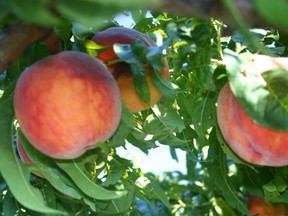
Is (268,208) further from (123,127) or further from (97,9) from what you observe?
(97,9)

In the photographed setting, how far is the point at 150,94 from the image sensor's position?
129 cm

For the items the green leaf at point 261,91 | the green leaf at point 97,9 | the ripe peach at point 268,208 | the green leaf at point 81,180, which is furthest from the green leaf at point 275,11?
the ripe peach at point 268,208

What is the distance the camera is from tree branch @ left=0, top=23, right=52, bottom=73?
38.4 inches

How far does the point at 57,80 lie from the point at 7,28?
0.14 m

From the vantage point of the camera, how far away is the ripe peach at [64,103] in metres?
1.05

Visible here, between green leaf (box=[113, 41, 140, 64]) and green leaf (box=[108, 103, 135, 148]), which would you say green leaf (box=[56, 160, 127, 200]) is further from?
green leaf (box=[113, 41, 140, 64])

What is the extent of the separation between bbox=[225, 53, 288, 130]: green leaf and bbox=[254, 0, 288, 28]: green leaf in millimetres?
337

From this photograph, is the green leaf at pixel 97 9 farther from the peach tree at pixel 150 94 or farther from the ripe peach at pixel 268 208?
the ripe peach at pixel 268 208

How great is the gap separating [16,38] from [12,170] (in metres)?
0.29

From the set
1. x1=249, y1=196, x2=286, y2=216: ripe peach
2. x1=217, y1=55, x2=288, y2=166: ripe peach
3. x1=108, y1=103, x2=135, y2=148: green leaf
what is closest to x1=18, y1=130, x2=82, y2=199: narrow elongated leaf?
x1=108, y1=103, x2=135, y2=148: green leaf

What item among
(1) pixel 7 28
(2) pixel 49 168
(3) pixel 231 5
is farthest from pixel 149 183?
(3) pixel 231 5

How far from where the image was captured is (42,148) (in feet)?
3.58

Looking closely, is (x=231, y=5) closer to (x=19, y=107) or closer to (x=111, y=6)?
(x=111, y=6)

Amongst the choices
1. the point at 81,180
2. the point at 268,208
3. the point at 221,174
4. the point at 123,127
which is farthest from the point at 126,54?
the point at 268,208
